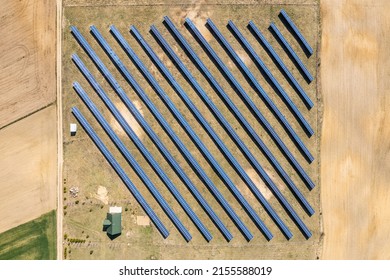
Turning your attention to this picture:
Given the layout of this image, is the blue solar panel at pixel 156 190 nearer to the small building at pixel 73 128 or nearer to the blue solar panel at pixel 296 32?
the small building at pixel 73 128

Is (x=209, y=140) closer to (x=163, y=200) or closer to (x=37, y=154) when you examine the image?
(x=163, y=200)

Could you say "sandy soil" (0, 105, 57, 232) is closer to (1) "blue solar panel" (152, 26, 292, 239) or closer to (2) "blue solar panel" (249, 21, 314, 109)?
(1) "blue solar panel" (152, 26, 292, 239)

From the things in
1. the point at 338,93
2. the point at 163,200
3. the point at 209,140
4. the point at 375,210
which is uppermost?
the point at 338,93

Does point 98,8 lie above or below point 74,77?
above

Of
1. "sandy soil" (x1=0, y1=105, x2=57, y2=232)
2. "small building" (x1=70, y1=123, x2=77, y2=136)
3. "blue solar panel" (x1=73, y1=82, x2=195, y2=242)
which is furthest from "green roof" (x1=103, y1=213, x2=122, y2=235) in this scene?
"small building" (x1=70, y1=123, x2=77, y2=136)

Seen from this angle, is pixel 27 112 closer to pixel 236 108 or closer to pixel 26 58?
pixel 26 58
